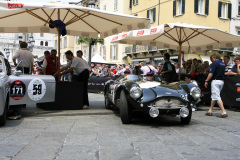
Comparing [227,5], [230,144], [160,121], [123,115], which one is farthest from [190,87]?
[227,5]

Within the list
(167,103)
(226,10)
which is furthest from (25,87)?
(226,10)

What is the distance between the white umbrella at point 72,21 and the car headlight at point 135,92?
275 cm

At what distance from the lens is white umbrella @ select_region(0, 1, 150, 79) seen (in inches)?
343

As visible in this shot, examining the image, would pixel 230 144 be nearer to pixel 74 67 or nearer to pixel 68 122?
pixel 68 122

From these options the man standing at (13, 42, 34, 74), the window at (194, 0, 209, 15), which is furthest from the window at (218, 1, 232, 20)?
the man standing at (13, 42, 34, 74)

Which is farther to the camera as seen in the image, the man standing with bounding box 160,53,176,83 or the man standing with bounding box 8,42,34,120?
the man standing with bounding box 160,53,176,83

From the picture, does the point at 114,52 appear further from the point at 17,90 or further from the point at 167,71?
the point at 17,90

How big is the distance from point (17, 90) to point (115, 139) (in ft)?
9.64

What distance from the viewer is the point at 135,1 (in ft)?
118

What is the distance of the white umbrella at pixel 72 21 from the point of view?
8703mm

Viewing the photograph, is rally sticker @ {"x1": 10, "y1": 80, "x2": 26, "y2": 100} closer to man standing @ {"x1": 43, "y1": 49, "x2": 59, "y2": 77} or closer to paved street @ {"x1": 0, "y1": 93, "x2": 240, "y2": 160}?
paved street @ {"x1": 0, "y1": 93, "x2": 240, "y2": 160}

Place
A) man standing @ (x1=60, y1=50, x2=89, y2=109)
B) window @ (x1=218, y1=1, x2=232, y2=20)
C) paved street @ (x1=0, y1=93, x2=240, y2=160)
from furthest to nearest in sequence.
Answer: window @ (x1=218, y1=1, x2=232, y2=20) < man standing @ (x1=60, y1=50, x2=89, y2=109) < paved street @ (x1=0, y1=93, x2=240, y2=160)

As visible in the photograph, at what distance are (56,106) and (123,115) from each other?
2.79 metres

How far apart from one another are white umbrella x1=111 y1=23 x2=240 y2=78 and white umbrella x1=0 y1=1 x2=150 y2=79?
29.0 inches
